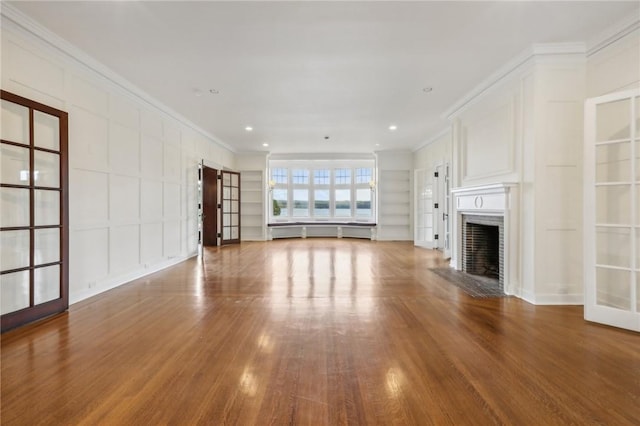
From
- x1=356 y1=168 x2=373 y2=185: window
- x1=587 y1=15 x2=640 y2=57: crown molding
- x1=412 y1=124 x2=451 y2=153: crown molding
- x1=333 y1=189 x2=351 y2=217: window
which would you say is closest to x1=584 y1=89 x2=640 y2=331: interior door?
x1=587 y1=15 x2=640 y2=57: crown molding

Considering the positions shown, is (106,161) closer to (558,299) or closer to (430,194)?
(558,299)

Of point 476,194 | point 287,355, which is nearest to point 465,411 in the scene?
point 287,355

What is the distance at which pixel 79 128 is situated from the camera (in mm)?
3621

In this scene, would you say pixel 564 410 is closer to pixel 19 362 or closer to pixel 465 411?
pixel 465 411

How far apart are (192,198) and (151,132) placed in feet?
6.24

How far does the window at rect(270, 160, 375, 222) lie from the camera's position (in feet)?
36.6

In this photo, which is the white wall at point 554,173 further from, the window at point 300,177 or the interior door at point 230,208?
the window at point 300,177

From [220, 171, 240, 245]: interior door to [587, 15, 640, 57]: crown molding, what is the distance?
7759 millimetres

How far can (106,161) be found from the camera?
4.04 metres

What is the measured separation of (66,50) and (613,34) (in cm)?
564

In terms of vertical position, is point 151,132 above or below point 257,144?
below

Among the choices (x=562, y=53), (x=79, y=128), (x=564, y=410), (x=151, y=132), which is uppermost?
(x=562, y=53)

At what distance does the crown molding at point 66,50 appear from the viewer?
2.79 m

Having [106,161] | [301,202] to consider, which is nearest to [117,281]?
[106,161]
